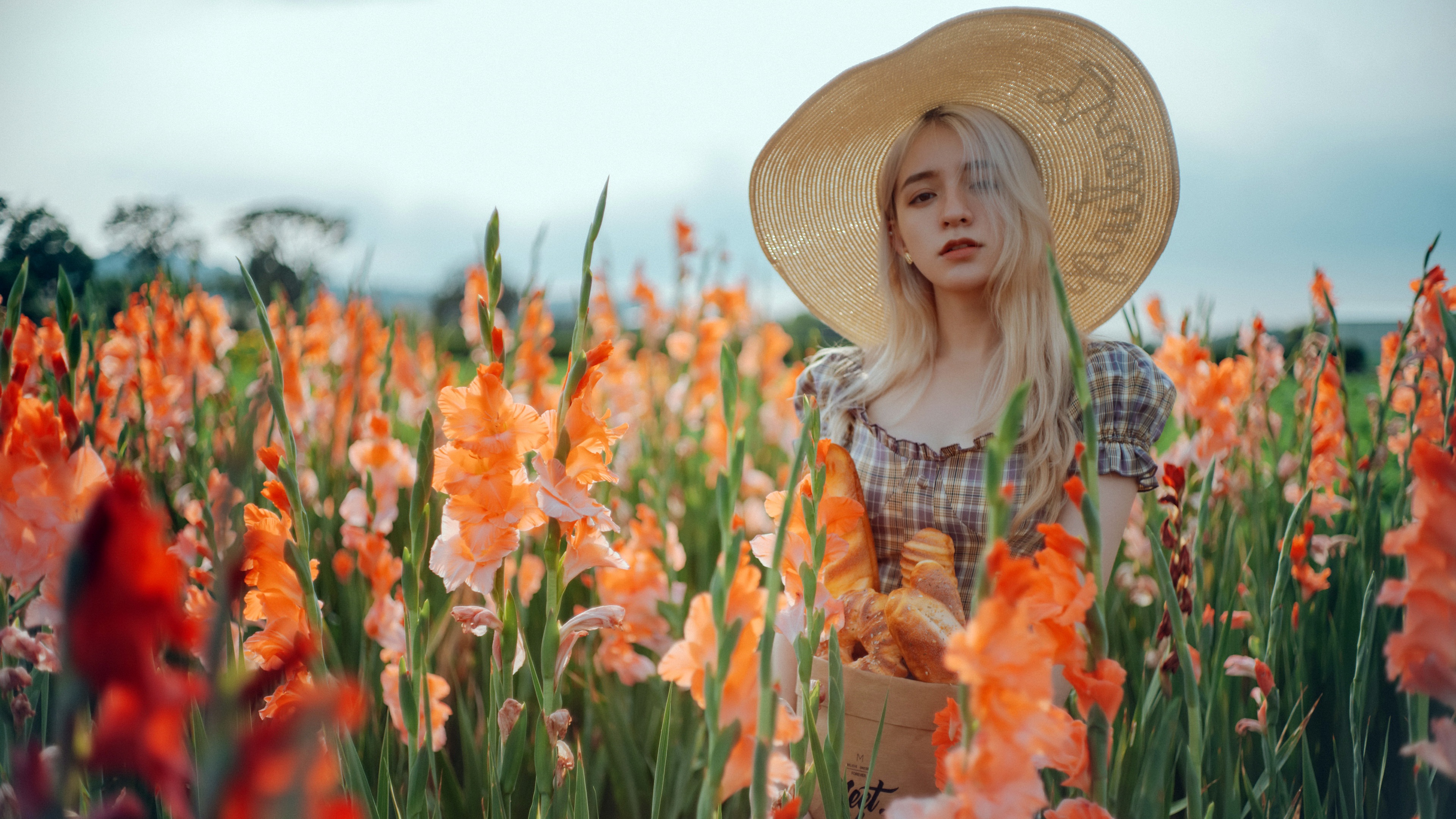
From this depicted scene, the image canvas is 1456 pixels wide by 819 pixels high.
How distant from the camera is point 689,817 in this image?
1.62 meters

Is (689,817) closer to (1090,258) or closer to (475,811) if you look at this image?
(475,811)

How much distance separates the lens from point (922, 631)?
126 cm

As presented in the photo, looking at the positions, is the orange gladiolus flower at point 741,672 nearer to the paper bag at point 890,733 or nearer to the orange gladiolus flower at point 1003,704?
the orange gladiolus flower at point 1003,704

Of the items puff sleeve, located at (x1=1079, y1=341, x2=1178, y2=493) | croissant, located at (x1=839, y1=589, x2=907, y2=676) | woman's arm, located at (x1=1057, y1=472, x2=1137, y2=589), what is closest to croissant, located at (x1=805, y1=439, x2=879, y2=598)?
croissant, located at (x1=839, y1=589, x2=907, y2=676)

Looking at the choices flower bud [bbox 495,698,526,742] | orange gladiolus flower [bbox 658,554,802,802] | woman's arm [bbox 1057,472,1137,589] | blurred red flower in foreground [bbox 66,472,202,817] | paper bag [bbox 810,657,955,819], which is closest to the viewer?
blurred red flower in foreground [bbox 66,472,202,817]

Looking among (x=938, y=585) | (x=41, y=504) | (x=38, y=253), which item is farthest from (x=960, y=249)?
(x=38, y=253)

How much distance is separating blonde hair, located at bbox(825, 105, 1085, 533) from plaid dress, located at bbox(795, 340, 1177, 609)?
0.05 m

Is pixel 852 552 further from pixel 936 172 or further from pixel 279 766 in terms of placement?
pixel 279 766

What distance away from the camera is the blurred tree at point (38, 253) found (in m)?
1.25

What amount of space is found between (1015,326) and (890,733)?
36.7 inches

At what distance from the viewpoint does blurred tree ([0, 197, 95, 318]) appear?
1.25 metres

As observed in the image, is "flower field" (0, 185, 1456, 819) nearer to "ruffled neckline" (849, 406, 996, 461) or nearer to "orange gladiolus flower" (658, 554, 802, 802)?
"orange gladiolus flower" (658, 554, 802, 802)

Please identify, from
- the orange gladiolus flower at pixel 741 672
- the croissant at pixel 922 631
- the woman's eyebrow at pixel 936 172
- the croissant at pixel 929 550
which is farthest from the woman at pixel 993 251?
the orange gladiolus flower at pixel 741 672

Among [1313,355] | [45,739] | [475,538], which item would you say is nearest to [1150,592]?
[1313,355]
